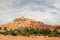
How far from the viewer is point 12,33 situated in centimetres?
3928

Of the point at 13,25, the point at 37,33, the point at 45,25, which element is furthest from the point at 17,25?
the point at 37,33

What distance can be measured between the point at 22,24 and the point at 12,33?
21.2m

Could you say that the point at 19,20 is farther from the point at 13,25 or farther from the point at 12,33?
the point at 12,33

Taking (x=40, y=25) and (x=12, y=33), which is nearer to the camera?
(x=12, y=33)

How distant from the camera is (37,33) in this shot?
4091cm

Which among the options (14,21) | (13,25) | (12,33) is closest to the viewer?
(12,33)

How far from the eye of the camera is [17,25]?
2347 inches

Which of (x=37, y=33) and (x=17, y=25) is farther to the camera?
(x=17, y=25)

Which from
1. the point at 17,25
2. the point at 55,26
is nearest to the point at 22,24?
the point at 17,25

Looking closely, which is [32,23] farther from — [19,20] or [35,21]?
[19,20]

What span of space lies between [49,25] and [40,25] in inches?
165

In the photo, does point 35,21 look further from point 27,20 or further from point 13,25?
point 13,25

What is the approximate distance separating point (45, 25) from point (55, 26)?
11.0ft

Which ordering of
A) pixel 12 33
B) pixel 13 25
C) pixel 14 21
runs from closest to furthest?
pixel 12 33 → pixel 13 25 → pixel 14 21
